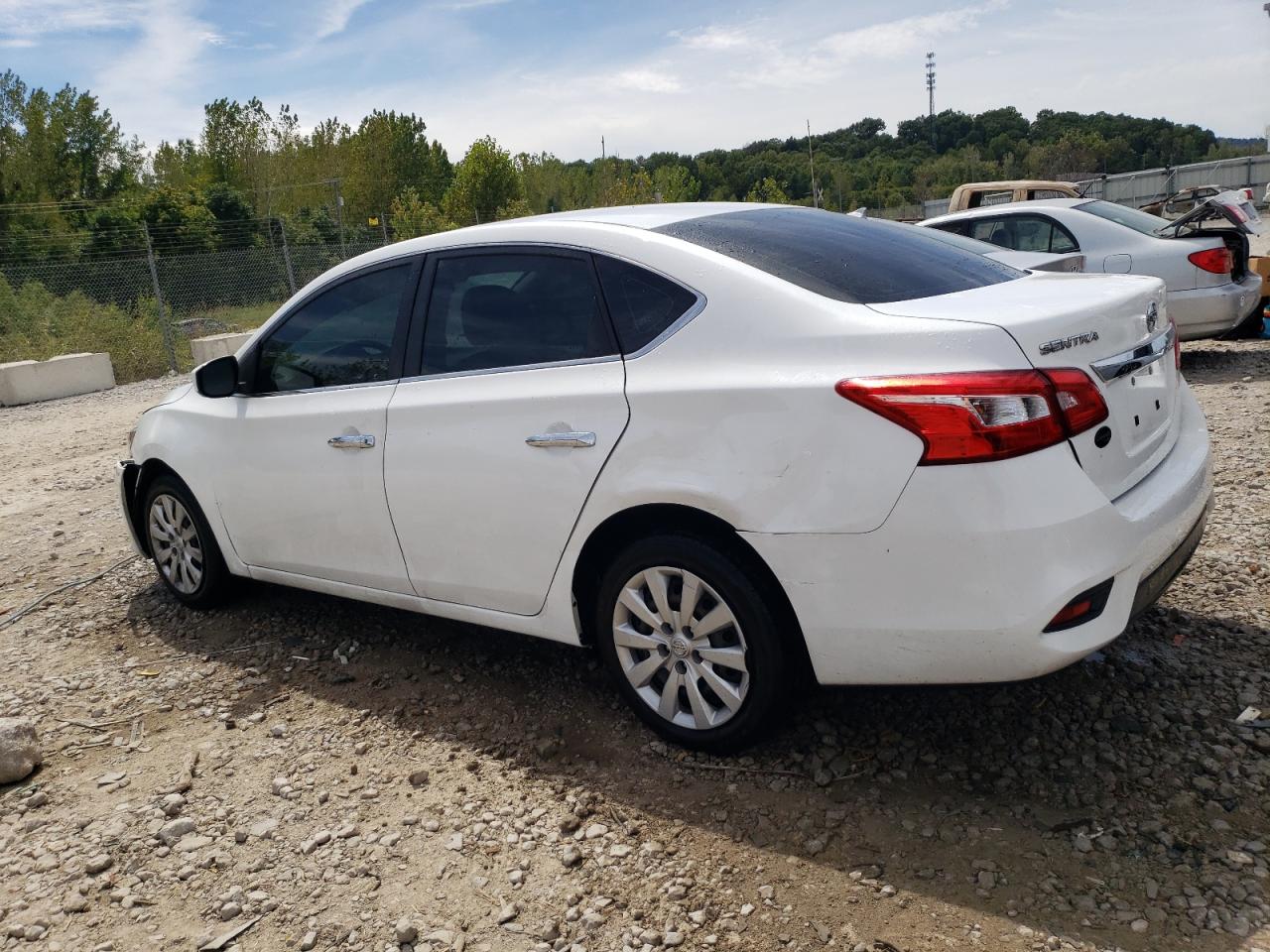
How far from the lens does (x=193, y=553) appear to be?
16.0 ft

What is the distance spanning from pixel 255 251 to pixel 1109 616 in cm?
2031

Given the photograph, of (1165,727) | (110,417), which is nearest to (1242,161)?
(110,417)

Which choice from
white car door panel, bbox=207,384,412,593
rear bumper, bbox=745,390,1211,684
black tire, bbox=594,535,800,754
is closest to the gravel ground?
black tire, bbox=594,535,800,754

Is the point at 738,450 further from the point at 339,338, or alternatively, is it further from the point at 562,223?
the point at 339,338

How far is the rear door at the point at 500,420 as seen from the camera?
3209 mm

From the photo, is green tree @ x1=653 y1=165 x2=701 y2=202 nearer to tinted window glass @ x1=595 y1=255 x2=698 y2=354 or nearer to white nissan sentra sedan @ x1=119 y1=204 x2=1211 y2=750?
white nissan sentra sedan @ x1=119 y1=204 x2=1211 y2=750

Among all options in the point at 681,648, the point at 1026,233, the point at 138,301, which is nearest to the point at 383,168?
A: the point at 138,301

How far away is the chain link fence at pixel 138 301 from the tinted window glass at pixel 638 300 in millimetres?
16434

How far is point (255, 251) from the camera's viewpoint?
20.4m

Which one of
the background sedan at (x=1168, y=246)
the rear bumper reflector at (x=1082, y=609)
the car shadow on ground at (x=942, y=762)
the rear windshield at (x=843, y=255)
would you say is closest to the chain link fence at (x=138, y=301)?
the background sedan at (x=1168, y=246)

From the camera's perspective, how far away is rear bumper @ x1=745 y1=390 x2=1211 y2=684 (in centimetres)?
250

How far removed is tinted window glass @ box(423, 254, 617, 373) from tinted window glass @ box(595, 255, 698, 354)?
0.18 ft

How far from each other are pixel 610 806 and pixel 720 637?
23.9 inches

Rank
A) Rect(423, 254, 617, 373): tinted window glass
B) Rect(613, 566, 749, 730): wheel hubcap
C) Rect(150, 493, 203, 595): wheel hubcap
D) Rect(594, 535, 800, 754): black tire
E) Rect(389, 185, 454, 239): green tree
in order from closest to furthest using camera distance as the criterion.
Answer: Rect(594, 535, 800, 754): black tire < Rect(613, 566, 749, 730): wheel hubcap < Rect(423, 254, 617, 373): tinted window glass < Rect(150, 493, 203, 595): wheel hubcap < Rect(389, 185, 454, 239): green tree
